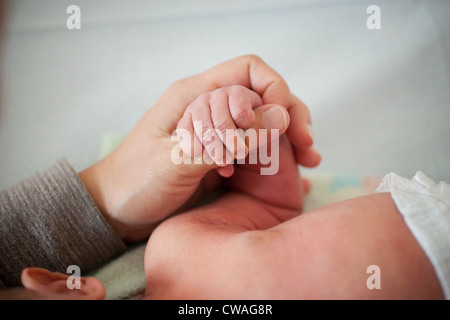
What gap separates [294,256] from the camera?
52cm

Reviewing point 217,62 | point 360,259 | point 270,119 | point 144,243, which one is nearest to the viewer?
point 360,259

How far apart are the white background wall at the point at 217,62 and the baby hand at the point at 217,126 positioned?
40 centimetres

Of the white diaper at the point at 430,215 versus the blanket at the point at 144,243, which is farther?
the blanket at the point at 144,243

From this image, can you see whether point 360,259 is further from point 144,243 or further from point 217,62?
point 217,62

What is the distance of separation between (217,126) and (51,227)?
35 centimetres

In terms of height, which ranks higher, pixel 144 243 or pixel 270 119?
pixel 270 119

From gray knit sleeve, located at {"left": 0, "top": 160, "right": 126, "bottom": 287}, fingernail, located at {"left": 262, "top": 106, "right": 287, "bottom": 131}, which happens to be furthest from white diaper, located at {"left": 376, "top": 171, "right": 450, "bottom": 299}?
gray knit sleeve, located at {"left": 0, "top": 160, "right": 126, "bottom": 287}

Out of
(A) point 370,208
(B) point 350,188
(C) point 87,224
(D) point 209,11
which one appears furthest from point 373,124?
(C) point 87,224

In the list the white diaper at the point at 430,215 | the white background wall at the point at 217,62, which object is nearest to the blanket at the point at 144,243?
the white background wall at the point at 217,62

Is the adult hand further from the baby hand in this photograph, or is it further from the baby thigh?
the baby thigh

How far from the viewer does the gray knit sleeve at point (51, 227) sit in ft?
2.10

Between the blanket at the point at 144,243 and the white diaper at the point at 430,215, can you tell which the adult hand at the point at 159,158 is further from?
the white diaper at the point at 430,215

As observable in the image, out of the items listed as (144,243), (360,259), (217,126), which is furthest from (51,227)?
(360,259)

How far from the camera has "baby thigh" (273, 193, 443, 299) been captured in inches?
19.1
